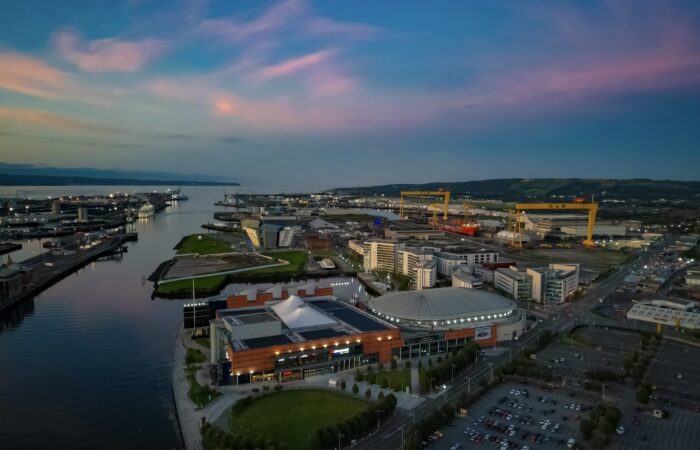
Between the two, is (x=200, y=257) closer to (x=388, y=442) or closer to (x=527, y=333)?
(x=527, y=333)

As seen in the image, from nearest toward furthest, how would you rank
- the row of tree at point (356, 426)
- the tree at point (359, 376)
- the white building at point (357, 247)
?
1. the row of tree at point (356, 426)
2. the tree at point (359, 376)
3. the white building at point (357, 247)

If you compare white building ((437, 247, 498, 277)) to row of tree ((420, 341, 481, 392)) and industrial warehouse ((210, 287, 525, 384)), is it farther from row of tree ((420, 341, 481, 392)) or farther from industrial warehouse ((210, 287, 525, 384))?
row of tree ((420, 341, 481, 392))

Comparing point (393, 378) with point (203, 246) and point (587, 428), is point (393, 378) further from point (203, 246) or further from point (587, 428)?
point (203, 246)

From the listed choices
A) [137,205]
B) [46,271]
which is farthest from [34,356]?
[137,205]

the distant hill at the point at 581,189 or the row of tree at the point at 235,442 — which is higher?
the distant hill at the point at 581,189

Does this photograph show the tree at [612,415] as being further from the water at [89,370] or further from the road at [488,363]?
the water at [89,370]

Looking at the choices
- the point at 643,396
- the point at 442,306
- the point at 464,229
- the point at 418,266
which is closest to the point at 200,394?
the point at 442,306

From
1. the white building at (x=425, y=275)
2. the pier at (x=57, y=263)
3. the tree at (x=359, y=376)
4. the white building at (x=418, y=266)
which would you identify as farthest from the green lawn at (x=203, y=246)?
the tree at (x=359, y=376)
